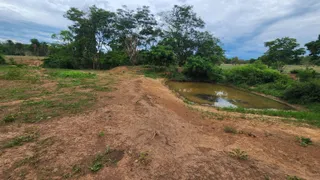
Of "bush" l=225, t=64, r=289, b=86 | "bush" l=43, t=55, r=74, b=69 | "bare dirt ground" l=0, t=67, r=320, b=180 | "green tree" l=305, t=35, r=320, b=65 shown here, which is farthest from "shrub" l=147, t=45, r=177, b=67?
"green tree" l=305, t=35, r=320, b=65

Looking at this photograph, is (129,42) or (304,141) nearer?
(304,141)

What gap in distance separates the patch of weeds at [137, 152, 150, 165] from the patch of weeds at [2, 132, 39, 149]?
6.94 feet

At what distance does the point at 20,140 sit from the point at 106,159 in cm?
176

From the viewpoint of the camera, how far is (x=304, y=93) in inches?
399

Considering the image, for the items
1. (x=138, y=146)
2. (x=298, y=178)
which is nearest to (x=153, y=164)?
(x=138, y=146)

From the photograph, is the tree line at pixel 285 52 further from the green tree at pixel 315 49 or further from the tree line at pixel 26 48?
the tree line at pixel 26 48

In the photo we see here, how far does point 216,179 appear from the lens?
2.18m

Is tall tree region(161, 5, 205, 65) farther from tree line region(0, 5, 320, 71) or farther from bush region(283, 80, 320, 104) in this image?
bush region(283, 80, 320, 104)

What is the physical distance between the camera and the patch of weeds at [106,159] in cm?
224

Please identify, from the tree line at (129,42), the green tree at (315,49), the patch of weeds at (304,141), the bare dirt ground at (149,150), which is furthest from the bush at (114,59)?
the green tree at (315,49)

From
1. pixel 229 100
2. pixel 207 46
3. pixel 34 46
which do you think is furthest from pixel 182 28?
pixel 34 46

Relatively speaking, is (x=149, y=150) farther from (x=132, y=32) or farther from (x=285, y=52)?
(x=285, y=52)

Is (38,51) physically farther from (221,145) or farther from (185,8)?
(221,145)

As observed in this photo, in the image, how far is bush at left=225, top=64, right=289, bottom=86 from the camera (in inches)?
664
